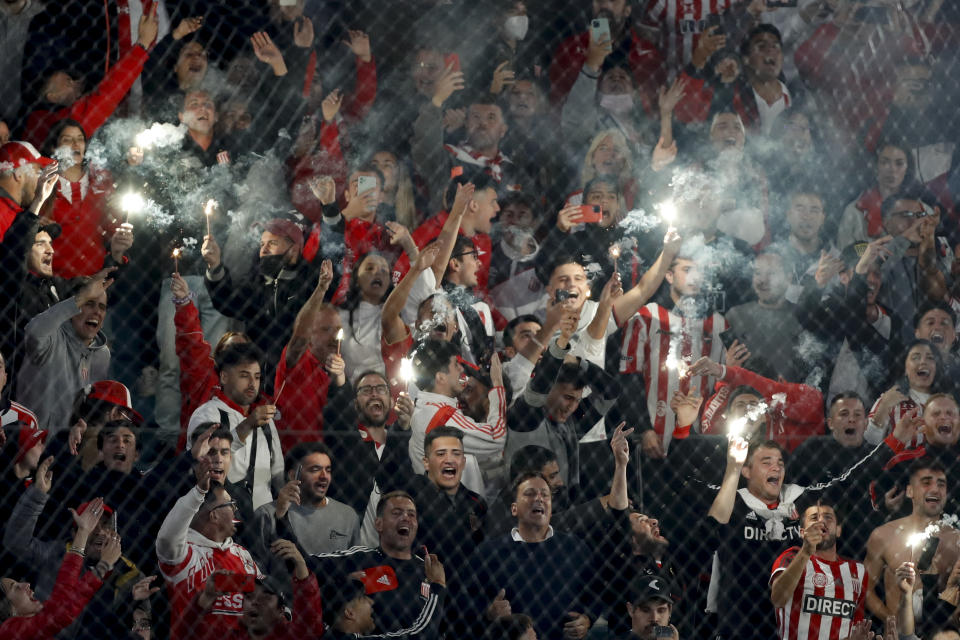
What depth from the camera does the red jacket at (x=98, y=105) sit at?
15.2 ft

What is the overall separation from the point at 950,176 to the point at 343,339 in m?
2.43

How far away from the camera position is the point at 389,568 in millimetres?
4203

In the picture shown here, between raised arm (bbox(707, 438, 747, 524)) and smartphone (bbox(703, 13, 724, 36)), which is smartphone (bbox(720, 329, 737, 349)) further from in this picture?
smartphone (bbox(703, 13, 724, 36))

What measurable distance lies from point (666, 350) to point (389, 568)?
4.08 ft

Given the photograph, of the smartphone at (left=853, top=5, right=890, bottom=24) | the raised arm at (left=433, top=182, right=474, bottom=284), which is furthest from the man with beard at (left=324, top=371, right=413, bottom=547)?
the smartphone at (left=853, top=5, right=890, bottom=24)

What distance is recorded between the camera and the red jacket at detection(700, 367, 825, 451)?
15.7 feet

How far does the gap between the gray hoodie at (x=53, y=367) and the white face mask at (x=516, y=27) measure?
1.92 m

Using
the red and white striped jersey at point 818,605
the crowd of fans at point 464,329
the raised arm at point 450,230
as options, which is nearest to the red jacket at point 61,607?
the crowd of fans at point 464,329

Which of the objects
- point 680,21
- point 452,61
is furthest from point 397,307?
point 680,21

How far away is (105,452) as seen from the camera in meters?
4.18

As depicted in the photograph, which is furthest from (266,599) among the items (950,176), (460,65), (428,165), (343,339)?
(950,176)

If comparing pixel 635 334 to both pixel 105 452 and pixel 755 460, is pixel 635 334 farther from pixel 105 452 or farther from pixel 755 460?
pixel 105 452

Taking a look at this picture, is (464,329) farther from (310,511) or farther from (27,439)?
(27,439)

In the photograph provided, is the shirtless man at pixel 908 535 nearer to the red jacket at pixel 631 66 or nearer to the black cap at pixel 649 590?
the black cap at pixel 649 590
